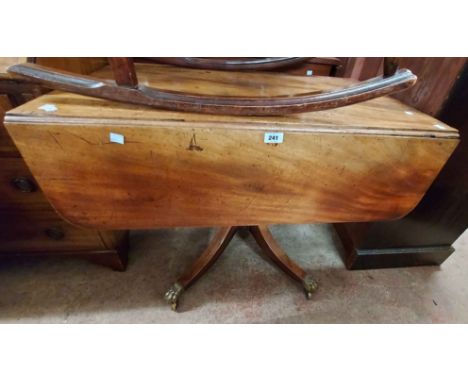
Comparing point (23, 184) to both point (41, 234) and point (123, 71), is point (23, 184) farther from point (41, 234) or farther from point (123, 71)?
point (123, 71)

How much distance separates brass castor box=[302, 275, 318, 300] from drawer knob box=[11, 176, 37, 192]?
1102 millimetres

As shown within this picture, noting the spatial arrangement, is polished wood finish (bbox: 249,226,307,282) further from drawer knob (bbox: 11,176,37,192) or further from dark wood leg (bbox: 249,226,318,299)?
drawer knob (bbox: 11,176,37,192)

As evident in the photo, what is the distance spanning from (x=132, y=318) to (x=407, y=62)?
1430 mm

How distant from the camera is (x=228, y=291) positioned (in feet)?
3.55

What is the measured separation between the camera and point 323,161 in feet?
2.01

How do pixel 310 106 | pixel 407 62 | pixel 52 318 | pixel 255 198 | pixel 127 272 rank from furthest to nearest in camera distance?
pixel 127 272, pixel 52 318, pixel 407 62, pixel 255 198, pixel 310 106

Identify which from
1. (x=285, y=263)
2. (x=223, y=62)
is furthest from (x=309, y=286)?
(x=223, y=62)

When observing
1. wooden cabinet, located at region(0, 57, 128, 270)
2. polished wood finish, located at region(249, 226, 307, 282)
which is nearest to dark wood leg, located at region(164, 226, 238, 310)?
polished wood finish, located at region(249, 226, 307, 282)

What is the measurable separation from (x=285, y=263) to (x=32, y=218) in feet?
3.36

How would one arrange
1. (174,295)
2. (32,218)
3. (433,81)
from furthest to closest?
(174,295)
(32,218)
(433,81)

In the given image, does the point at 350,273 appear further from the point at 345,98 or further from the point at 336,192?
the point at 345,98

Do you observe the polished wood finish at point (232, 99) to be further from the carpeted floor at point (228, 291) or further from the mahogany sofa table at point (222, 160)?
the carpeted floor at point (228, 291)

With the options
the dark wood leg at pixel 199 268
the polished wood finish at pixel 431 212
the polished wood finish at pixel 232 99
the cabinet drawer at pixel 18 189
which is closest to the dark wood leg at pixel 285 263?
the dark wood leg at pixel 199 268

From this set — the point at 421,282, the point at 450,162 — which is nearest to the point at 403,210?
the point at 450,162
